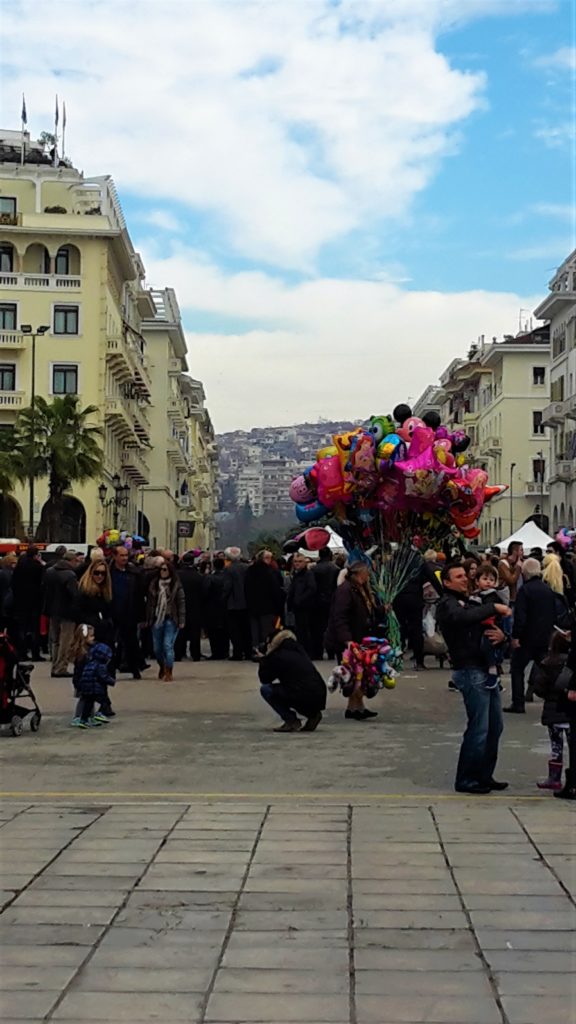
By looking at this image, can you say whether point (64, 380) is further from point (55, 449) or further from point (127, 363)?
point (55, 449)

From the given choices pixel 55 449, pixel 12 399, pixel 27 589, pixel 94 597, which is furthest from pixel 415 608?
pixel 12 399

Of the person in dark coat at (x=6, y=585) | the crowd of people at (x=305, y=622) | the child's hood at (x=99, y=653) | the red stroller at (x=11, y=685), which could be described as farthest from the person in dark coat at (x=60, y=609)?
the red stroller at (x=11, y=685)

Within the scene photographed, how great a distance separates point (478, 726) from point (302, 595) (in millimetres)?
12815

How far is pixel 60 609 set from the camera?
62.5ft

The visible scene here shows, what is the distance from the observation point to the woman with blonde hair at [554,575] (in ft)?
53.1

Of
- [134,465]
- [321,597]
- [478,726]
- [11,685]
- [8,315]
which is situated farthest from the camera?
[134,465]

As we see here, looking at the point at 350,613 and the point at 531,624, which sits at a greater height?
the point at 350,613

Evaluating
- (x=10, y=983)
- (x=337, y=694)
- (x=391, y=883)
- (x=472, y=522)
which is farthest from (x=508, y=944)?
(x=472, y=522)

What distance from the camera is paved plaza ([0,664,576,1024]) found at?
5285mm

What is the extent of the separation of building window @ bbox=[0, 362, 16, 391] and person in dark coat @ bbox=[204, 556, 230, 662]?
126ft

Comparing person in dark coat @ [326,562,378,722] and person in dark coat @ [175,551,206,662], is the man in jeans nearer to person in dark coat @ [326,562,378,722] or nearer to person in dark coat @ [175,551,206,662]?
person in dark coat @ [326,562,378,722]

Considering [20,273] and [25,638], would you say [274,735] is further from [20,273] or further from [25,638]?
[20,273]

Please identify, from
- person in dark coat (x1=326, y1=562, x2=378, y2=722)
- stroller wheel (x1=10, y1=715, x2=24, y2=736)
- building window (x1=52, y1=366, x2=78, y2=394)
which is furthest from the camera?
building window (x1=52, y1=366, x2=78, y2=394)

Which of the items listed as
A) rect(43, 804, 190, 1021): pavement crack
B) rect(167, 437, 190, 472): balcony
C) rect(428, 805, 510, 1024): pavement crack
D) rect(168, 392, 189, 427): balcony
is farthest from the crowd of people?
rect(168, 392, 189, 427): balcony
